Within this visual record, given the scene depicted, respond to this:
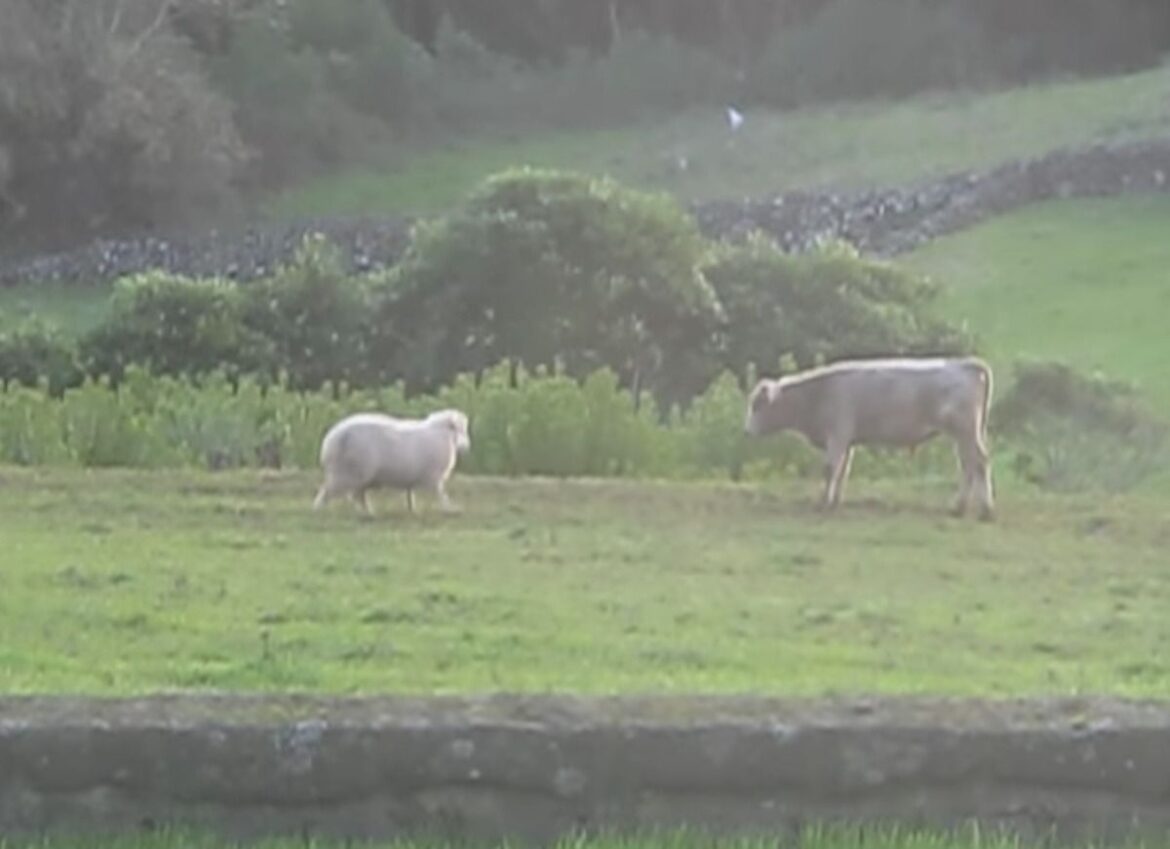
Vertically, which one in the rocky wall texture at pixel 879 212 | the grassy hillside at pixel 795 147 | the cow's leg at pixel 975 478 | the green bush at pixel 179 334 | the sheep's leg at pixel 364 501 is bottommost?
the sheep's leg at pixel 364 501

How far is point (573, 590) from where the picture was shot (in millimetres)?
13062

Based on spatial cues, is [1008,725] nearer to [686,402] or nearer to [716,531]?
[716,531]

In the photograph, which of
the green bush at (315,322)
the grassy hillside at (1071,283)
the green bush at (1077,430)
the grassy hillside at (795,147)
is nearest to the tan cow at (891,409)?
the green bush at (1077,430)

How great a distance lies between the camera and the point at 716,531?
50.9 ft

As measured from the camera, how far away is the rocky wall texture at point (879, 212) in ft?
135

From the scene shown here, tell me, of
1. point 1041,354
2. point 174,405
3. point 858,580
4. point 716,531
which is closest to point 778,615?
point 858,580

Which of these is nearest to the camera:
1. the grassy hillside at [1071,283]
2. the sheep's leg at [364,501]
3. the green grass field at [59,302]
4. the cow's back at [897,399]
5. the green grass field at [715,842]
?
the green grass field at [715,842]

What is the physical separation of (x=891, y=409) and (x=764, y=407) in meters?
0.90

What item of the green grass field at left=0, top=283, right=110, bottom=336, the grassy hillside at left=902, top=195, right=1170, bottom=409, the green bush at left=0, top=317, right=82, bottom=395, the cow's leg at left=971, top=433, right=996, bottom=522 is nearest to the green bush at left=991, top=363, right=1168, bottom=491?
the grassy hillside at left=902, top=195, right=1170, bottom=409

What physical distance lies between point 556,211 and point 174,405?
7.32 meters

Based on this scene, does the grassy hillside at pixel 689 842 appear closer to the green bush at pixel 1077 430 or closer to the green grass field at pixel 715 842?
the green grass field at pixel 715 842

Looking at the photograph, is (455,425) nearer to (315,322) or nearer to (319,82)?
(315,322)

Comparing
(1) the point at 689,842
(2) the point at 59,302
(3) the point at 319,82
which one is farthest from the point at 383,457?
(3) the point at 319,82

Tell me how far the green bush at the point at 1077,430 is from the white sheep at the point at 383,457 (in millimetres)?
6744
